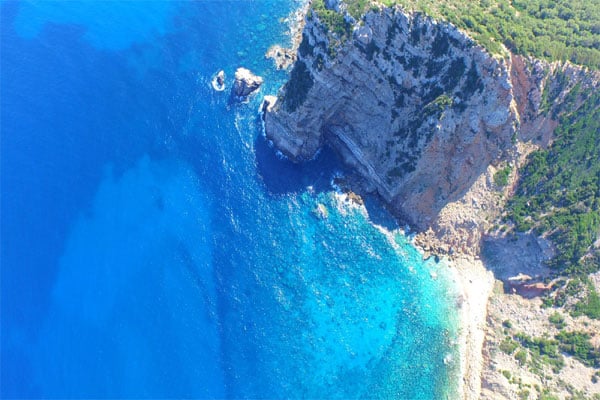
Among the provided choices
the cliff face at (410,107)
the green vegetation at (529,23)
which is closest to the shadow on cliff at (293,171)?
the cliff face at (410,107)

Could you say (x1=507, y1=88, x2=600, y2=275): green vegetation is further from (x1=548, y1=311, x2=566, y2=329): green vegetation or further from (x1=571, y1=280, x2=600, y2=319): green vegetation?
(x1=548, y1=311, x2=566, y2=329): green vegetation

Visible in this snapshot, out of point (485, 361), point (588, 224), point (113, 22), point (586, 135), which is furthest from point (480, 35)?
point (113, 22)

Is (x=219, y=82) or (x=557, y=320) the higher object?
(x=557, y=320)

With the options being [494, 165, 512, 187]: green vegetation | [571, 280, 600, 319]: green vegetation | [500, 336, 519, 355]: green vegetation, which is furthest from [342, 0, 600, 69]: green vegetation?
[500, 336, 519, 355]: green vegetation

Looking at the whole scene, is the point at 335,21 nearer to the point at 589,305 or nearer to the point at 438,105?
the point at 438,105

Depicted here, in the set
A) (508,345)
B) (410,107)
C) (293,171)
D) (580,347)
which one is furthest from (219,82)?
(580,347)

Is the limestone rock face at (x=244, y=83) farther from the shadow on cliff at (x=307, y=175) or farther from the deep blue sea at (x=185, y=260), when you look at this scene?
the shadow on cliff at (x=307, y=175)
